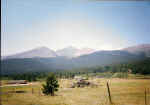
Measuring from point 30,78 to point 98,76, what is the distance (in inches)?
121

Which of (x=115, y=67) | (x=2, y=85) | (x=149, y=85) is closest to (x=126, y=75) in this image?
(x=115, y=67)

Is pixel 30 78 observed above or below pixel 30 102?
above

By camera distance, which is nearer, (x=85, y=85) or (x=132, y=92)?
(x=132, y=92)

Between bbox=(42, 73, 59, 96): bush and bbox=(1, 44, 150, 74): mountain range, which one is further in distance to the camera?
bbox=(1, 44, 150, 74): mountain range

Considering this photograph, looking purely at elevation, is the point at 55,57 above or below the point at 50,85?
above

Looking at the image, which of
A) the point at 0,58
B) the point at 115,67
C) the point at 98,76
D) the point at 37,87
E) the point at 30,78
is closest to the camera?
the point at 0,58

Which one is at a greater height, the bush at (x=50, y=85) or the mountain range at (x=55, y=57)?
the mountain range at (x=55, y=57)

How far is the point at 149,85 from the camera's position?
4422mm

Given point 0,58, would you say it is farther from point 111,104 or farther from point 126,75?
point 126,75

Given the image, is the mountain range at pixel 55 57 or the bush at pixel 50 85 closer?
the bush at pixel 50 85

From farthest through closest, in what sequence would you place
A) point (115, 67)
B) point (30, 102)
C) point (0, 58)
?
point (115, 67) → point (0, 58) → point (30, 102)

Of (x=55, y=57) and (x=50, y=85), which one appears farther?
(x=55, y=57)

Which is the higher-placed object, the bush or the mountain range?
the mountain range

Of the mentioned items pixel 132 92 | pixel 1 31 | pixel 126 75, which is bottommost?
pixel 132 92
